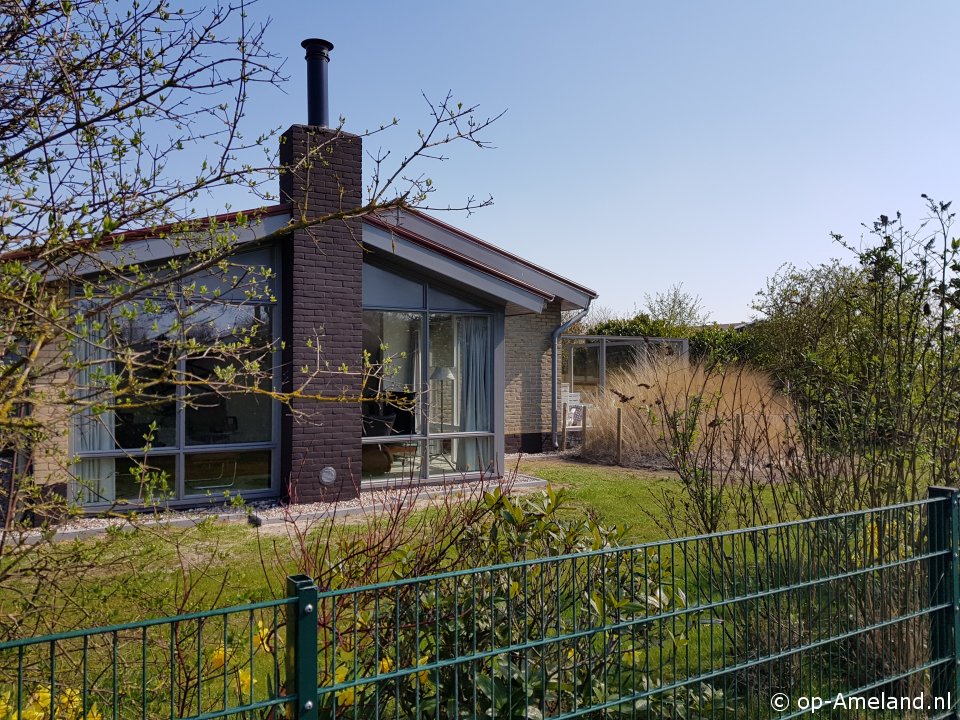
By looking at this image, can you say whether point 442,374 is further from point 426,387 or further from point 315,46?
point 315,46

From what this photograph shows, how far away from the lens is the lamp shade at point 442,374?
1154 centimetres

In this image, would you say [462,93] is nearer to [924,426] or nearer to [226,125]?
[226,125]

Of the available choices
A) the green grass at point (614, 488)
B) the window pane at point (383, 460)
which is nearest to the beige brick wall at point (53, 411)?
the green grass at point (614, 488)

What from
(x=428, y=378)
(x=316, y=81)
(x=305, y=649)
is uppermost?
(x=316, y=81)

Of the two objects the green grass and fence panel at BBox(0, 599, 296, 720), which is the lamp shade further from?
fence panel at BBox(0, 599, 296, 720)

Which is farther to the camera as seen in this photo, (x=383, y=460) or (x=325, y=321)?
(x=383, y=460)

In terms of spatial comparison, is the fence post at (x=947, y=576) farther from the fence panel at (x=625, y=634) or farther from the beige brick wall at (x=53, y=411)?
the beige brick wall at (x=53, y=411)

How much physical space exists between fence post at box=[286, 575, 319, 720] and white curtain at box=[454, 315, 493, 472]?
993cm

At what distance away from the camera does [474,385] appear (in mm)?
11891

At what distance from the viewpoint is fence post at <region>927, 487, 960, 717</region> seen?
133 inches

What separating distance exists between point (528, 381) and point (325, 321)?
7.49m

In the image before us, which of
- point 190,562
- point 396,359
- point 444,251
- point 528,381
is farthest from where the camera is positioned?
point 528,381

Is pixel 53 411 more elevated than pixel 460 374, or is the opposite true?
pixel 460 374

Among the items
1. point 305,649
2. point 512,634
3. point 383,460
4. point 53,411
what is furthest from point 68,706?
point 383,460
